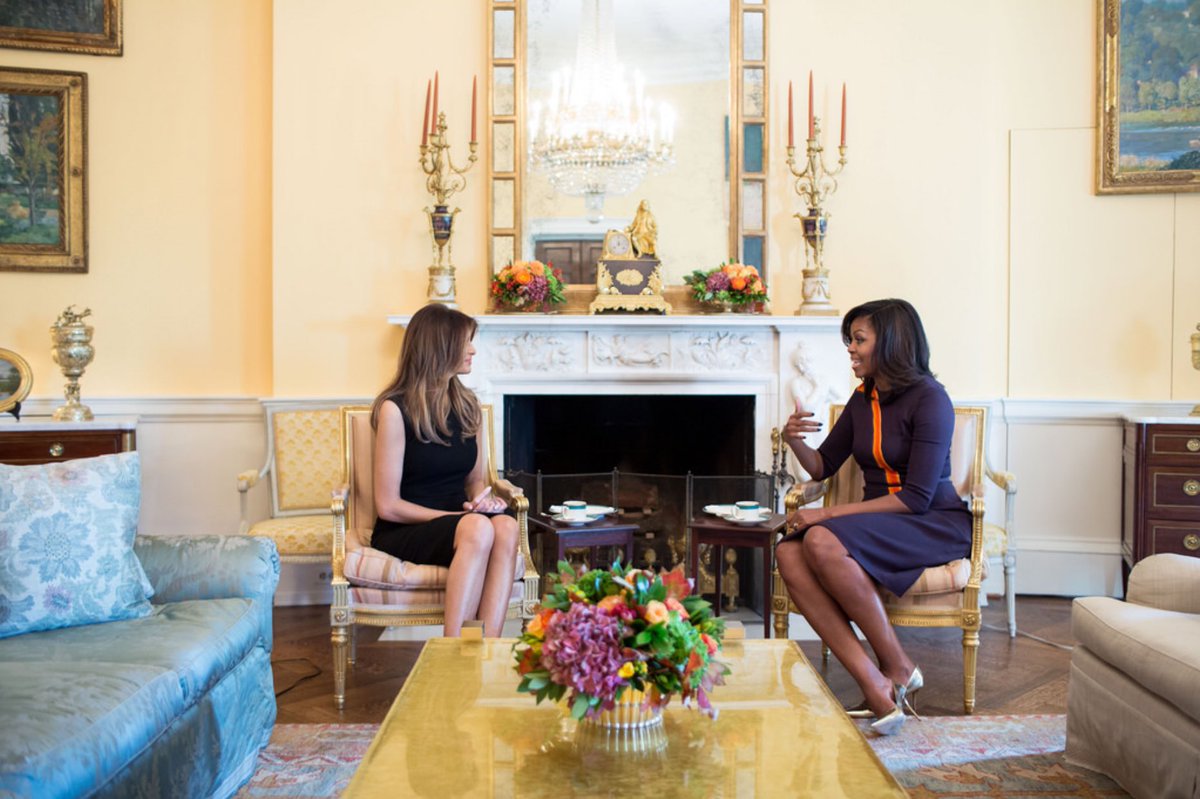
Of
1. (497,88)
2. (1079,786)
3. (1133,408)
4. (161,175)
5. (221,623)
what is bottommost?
(1079,786)

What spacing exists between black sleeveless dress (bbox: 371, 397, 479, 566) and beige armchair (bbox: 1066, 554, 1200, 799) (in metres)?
1.91

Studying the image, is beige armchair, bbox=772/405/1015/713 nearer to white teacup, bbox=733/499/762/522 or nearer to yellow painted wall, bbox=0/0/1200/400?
white teacup, bbox=733/499/762/522

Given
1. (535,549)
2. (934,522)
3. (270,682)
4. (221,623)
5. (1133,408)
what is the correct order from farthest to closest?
(1133,408)
(535,549)
(934,522)
(270,682)
(221,623)

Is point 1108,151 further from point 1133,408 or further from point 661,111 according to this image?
point 661,111

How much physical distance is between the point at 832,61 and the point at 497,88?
5.22ft

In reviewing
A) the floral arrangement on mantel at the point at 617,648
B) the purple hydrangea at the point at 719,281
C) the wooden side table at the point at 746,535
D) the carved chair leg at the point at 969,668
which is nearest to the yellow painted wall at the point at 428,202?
the purple hydrangea at the point at 719,281

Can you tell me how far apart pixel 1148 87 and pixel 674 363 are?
258cm

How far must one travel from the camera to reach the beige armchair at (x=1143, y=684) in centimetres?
249

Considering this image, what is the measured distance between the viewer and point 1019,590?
210 inches

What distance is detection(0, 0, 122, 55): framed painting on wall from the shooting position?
16.8 ft

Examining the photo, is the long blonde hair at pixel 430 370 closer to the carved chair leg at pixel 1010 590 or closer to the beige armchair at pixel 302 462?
the beige armchair at pixel 302 462

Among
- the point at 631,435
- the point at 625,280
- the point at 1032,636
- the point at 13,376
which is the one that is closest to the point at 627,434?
the point at 631,435

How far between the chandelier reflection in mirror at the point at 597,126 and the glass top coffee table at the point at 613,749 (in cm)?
306

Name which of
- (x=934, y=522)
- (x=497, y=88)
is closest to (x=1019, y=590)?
(x=934, y=522)
